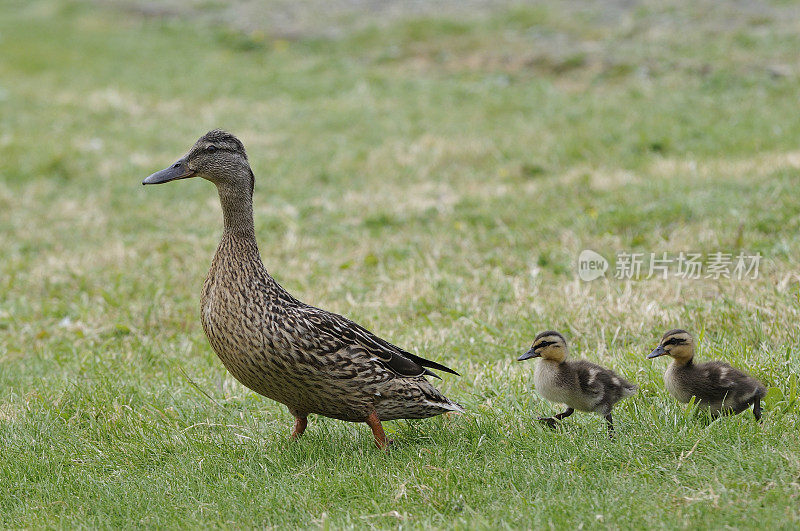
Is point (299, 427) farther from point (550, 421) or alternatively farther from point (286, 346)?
point (550, 421)

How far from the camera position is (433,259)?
8094mm

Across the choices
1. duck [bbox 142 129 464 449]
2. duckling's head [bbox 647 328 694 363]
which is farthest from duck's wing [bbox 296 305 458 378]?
duckling's head [bbox 647 328 694 363]

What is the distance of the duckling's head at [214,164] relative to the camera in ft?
15.6

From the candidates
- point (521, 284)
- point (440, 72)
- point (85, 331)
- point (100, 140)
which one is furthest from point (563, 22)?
point (85, 331)

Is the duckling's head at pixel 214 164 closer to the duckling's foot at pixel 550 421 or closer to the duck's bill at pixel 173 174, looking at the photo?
the duck's bill at pixel 173 174

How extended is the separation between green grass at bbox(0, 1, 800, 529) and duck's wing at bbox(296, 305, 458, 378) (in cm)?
37

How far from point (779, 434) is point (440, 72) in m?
13.9

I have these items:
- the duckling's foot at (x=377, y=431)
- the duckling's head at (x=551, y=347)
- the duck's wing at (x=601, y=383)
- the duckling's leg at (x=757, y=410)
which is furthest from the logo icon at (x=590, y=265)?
the duckling's foot at (x=377, y=431)

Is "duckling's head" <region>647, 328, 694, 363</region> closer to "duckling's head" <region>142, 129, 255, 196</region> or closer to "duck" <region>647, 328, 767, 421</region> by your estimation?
"duck" <region>647, 328, 767, 421</region>

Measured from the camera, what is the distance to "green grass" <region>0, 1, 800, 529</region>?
4008 millimetres

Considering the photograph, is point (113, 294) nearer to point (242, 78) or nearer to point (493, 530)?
point (493, 530)

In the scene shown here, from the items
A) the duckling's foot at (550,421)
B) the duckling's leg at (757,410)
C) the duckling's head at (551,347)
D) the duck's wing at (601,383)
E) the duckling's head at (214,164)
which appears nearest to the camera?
the duckling's leg at (757,410)

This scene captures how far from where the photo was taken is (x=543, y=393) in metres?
4.57

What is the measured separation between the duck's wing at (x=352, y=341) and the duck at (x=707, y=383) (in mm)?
1101
